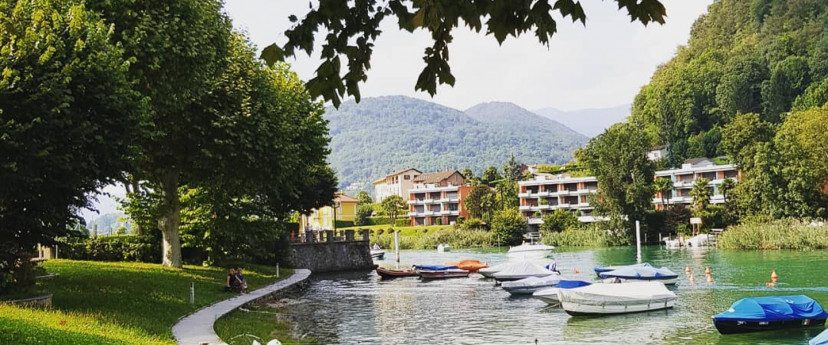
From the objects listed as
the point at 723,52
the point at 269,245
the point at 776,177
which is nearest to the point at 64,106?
the point at 269,245

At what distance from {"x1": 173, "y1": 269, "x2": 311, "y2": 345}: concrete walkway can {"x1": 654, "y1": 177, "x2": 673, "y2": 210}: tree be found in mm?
91357

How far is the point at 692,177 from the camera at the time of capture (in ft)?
405

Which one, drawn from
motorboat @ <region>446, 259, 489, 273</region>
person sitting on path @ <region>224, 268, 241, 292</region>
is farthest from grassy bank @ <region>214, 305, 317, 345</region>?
motorboat @ <region>446, 259, 489, 273</region>

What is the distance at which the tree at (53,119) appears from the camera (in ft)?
67.1

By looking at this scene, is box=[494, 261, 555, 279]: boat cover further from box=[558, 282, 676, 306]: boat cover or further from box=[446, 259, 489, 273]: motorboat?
box=[558, 282, 676, 306]: boat cover

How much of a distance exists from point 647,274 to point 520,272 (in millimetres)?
7208

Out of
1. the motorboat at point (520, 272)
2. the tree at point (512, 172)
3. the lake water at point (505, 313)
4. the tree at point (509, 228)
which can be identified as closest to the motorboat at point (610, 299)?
the lake water at point (505, 313)

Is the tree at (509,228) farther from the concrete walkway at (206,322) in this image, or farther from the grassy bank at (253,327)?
the grassy bank at (253,327)

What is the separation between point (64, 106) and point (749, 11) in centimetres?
17803

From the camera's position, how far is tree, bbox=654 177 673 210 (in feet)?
391

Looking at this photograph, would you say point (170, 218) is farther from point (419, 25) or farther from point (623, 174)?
point (623, 174)

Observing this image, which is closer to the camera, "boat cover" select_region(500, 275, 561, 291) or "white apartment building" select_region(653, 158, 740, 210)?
"boat cover" select_region(500, 275, 561, 291)

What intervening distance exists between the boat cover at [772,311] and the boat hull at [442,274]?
29.5 m

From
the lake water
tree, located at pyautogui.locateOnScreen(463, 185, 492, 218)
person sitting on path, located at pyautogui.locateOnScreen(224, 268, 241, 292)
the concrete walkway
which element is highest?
tree, located at pyautogui.locateOnScreen(463, 185, 492, 218)
